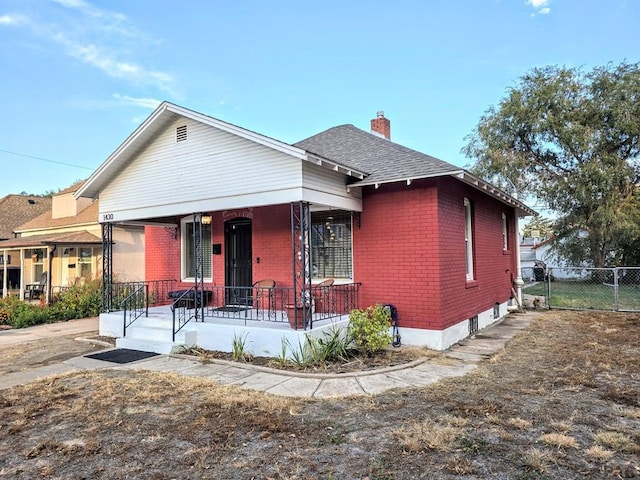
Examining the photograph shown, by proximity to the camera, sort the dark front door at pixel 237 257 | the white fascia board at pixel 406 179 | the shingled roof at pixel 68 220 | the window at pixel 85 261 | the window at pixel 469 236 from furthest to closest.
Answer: the shingled roof at pixel 68 220 < the window at pixel 85 261 < the dark front door at pixel 237 257 < the window at pixel 469 236 < the white fascia board at pixel 406 179

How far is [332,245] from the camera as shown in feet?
30.0

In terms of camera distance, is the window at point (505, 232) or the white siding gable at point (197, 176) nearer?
the white siding gable at point (197, 176)

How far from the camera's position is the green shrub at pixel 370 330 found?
6.93 metres

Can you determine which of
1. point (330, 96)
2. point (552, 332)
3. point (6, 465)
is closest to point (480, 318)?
point (552, 332)

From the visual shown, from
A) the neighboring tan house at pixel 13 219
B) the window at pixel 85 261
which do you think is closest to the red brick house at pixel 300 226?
the window at pixel 85 261

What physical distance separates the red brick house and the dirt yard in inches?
82.1

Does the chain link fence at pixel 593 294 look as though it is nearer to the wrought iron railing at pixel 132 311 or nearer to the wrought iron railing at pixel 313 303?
the wrought iron railing at pixel 313 303

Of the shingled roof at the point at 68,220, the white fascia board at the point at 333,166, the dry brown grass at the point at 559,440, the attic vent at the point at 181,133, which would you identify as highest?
the attic vent at the point at 181,133

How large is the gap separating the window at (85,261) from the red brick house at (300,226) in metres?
6.80

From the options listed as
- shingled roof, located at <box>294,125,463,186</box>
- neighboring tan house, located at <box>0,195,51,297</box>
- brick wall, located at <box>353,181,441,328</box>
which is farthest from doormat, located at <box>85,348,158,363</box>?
neighboring tan house, located at <box>0,195,51,297</box>

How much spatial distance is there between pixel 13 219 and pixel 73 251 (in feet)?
32.7

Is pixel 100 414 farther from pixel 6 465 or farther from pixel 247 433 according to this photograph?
pixel 247 433

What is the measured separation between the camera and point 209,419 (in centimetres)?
443

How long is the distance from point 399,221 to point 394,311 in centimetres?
180
